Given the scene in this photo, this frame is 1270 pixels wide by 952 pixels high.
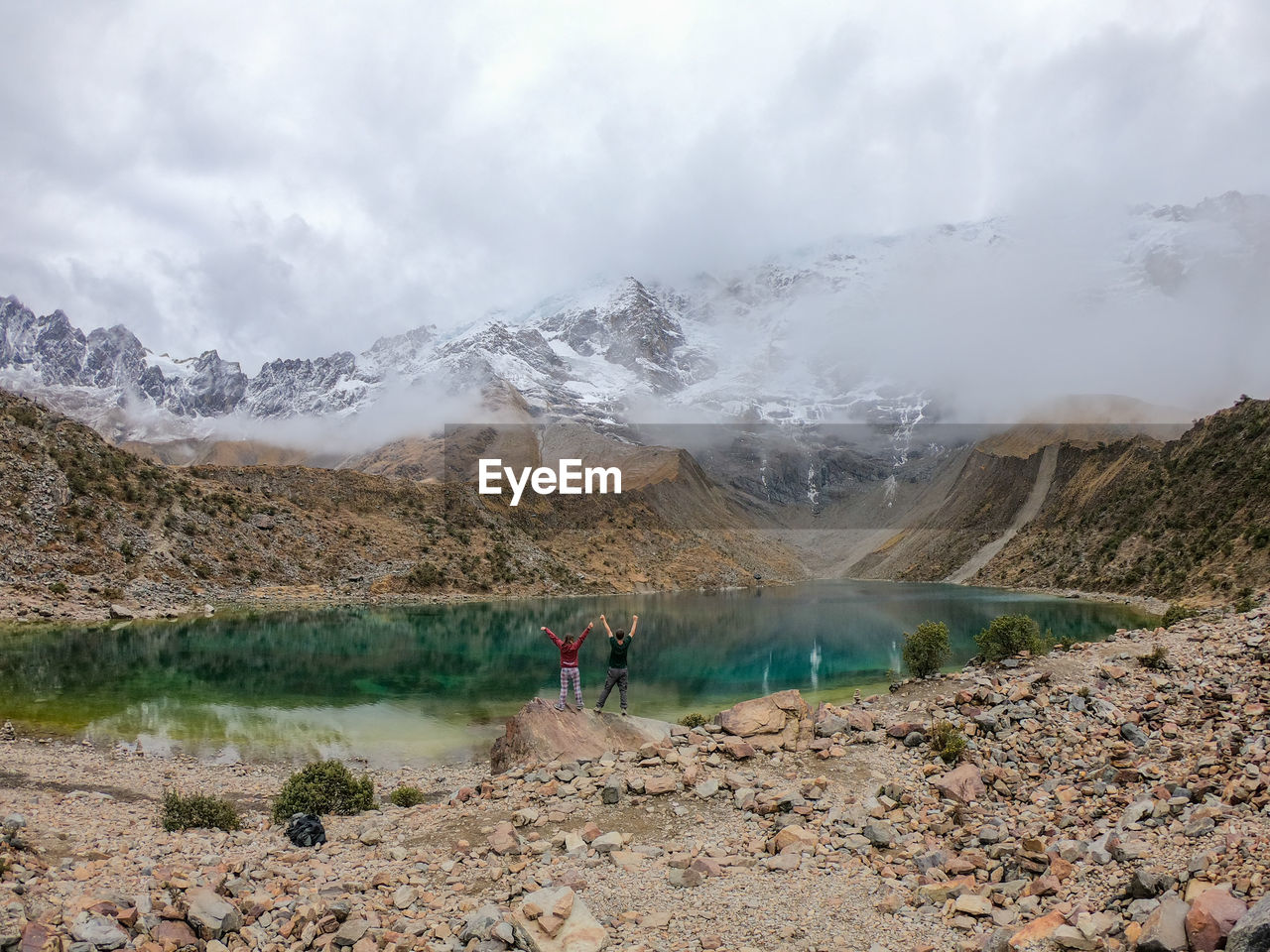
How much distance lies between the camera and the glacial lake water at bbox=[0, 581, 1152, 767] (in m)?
27.4

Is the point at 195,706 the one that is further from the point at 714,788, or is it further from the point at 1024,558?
the point at 1024,558

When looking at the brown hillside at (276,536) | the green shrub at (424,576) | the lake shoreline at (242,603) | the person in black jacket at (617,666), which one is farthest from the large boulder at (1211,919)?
the green shrub at (424,576)

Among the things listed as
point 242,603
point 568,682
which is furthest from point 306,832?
point 242,603

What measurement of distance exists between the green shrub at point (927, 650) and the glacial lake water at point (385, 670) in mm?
4565

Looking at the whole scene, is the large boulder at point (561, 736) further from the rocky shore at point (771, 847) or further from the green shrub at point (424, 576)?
the green shrub at point (424, 576)

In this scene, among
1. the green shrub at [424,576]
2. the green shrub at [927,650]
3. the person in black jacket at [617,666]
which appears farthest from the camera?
the green shrub at [424,576]

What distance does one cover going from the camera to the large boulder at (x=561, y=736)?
16875mm

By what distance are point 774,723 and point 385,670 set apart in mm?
32106

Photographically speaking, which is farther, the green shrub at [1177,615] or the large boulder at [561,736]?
the green shrub at [1177,615]

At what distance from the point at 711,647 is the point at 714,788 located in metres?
Result: 41.0

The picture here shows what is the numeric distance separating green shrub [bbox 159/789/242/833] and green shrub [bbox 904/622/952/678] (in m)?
23.3

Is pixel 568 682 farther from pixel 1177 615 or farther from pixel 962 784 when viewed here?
pixel 1177 615

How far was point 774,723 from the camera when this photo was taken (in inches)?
650

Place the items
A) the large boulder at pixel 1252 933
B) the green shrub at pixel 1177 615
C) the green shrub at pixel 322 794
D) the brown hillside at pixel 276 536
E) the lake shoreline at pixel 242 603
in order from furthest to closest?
the brown hillside at pixel 276 536 → the lake shoreline at pixel 242 603 → the green shrub at pixel 1177 615 → the green shrub at pixel 322 794 → the large boulder at pixel 1252 933
